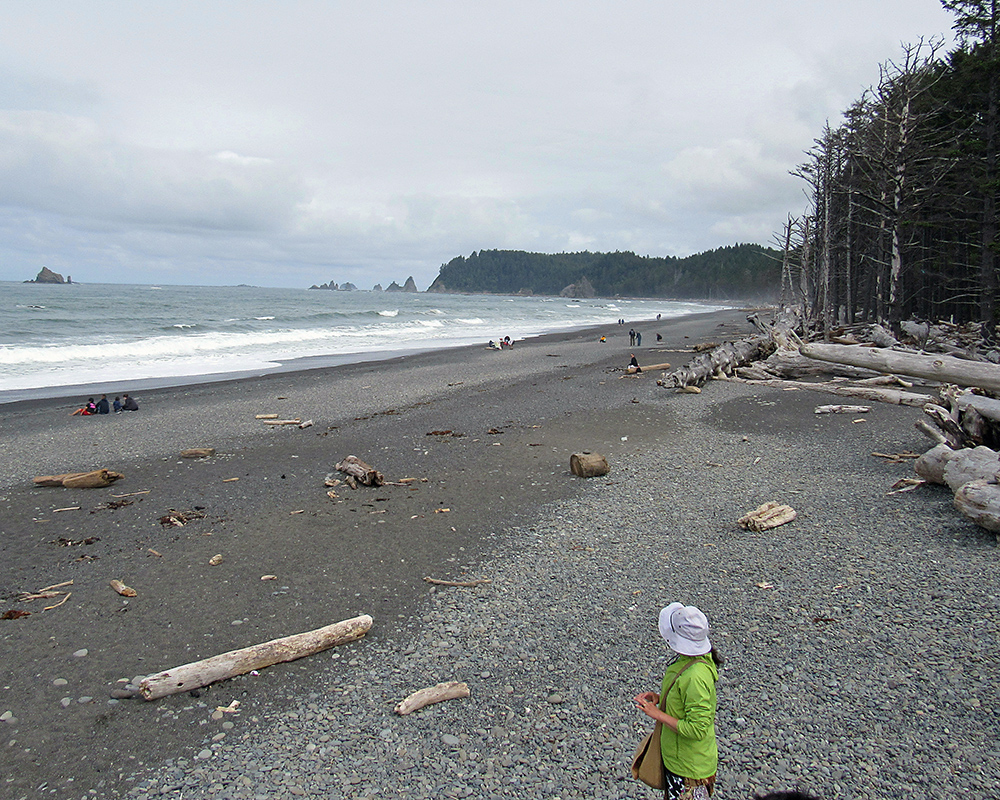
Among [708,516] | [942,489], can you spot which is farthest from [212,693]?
[942,489]

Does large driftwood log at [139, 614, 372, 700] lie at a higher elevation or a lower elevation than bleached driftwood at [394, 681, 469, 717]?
higher

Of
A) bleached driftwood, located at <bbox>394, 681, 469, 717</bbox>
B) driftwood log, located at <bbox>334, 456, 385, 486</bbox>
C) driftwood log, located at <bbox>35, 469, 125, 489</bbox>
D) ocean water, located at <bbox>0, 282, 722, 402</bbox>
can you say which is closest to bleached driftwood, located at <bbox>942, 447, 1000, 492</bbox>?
bleached driftwood, located at <bbox>394, 681, 469, 717</bbox>

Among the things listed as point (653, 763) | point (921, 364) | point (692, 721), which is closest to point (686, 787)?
point (653, 763)

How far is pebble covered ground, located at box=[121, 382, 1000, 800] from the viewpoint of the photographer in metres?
3.71

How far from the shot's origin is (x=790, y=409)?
45.1 feet

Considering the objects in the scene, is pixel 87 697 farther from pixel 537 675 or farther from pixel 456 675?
pixel 537 675

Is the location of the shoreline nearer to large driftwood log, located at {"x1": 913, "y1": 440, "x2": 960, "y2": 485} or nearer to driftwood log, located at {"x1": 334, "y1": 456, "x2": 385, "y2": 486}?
driftwood log, located at {"x1": 334, "y1": 456, "x2": 385, "y2": 486}

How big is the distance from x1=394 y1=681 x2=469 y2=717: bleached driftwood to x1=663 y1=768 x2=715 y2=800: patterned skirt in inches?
74.7

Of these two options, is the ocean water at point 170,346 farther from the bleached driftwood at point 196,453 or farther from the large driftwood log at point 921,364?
the large driftwood log at point 921,364

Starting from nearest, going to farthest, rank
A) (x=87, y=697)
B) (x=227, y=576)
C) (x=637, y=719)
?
(x=637, y=719) < (x=87, y=697) < (x=227, y=576)

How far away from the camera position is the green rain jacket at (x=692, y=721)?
2.82 m

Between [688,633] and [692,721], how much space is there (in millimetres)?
411

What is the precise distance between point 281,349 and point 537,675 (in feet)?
114

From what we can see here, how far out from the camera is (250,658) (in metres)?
4.91
